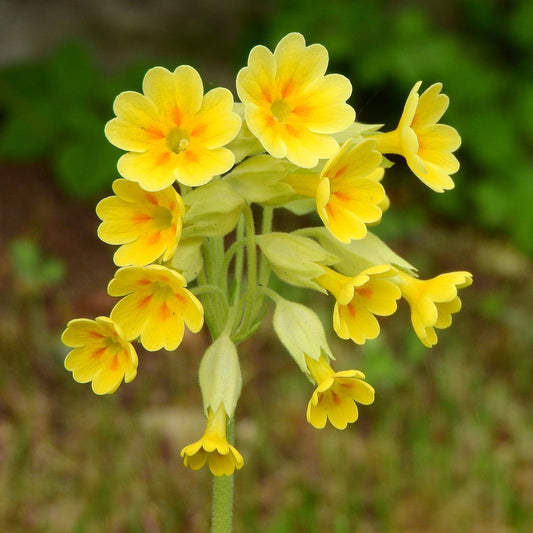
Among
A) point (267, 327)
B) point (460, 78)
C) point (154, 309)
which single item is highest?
point (154, 309)

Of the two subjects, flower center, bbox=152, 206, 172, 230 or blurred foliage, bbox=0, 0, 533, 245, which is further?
blurred foliage, bbox=0, 0, 533, 245

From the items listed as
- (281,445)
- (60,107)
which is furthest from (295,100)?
(60,107)

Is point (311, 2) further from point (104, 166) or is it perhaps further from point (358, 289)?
point (358, 289)

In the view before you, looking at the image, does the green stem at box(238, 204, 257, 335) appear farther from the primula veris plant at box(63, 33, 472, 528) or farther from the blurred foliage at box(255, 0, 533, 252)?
the blurred foliage at box(255, 0, 533, 252)

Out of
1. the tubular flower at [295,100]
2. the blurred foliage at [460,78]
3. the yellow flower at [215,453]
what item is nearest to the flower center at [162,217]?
the tubular flower at [295,100]

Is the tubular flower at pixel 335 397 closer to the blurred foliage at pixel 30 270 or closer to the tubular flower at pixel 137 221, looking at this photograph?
the tubular flower at pixel 137 221

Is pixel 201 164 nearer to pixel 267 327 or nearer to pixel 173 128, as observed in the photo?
pixel 173 128

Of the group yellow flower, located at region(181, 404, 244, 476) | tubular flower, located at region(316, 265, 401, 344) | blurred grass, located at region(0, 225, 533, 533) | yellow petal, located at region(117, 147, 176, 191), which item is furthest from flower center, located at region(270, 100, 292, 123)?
blurred grass, located at region(0, 225, 533, 533)
